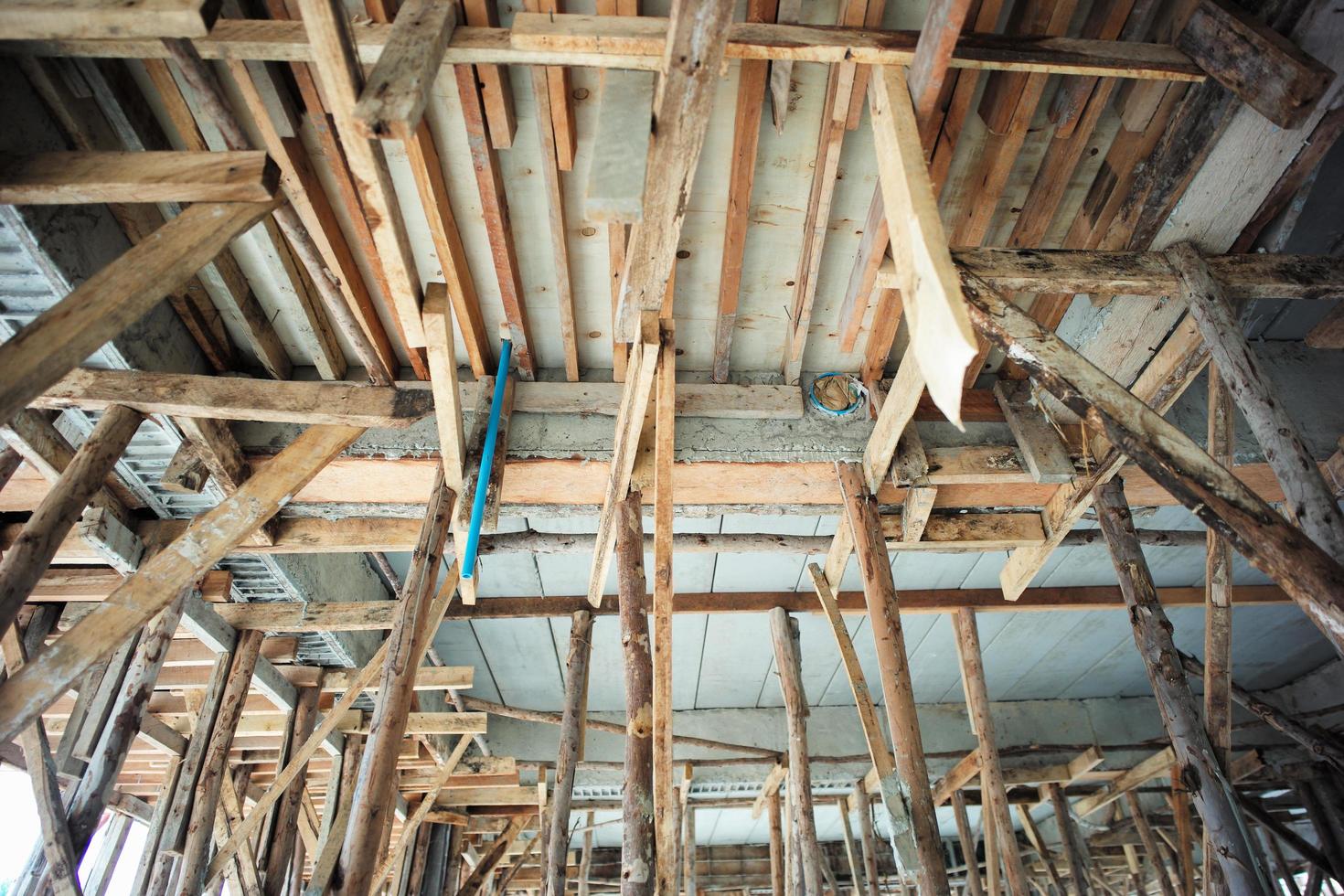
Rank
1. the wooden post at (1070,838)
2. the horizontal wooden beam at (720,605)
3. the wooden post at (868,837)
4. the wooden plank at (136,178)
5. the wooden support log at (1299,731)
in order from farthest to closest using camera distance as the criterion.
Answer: the wooden post at (1070,838) < the wooden post at (868,837) < the horizontal wooden beam at (720,605) < the wooden support log at (1299,731) < the wooden plank at (136,178)

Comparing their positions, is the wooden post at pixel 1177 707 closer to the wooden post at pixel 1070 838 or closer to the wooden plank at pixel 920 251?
the wooden plank at pixel 920 251

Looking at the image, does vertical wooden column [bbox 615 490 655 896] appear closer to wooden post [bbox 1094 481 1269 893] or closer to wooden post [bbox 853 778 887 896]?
wooden post [bbox 1094 481 1269 893]

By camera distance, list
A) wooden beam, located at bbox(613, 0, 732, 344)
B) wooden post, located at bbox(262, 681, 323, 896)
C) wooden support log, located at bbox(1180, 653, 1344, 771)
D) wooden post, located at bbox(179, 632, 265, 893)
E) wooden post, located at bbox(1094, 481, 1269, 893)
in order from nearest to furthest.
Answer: wooden beam, located at bbox(613, 0, 732, 344) < wooden post, located at bbox(1094, 481, 1269, 893) < wooden post, located at bbox(179, 632, 265, 893) < wooden support log, located at bbox(1180, 653, 1344, 771) < wooden post, located at bbox(262, 681, 323, 896)

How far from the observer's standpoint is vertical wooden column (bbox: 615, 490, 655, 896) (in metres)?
3.87

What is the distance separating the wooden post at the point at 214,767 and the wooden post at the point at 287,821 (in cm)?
104

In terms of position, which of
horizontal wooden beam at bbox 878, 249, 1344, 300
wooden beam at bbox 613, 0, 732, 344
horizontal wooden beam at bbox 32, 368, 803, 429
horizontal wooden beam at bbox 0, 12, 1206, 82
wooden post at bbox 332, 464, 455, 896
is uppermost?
horizontal wooden beam at bbox 0, 12, 1206, 82

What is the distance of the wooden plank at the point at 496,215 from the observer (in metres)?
3.60

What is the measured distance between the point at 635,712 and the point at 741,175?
105 inches

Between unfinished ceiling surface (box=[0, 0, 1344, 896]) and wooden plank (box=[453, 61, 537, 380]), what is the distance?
2 cm

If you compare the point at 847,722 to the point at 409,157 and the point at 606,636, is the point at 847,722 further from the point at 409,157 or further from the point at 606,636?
the point at 409,157

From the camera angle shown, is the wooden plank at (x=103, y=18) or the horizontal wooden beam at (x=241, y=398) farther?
the horizontal wooden beam at (x=241, y=398)

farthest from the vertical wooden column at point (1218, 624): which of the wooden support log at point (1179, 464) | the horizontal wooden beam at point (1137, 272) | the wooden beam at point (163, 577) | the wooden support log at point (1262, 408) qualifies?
the wooden beam at point (163, 577)

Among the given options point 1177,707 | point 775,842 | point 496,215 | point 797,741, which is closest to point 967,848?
point 775,842

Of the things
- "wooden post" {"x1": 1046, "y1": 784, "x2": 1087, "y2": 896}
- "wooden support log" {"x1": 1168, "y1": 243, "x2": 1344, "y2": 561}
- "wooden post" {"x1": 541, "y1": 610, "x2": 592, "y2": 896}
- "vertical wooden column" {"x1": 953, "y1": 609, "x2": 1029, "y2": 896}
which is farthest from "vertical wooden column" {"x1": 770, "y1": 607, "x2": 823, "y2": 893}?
"wooden post" {"x1": 1046, "y1": 784, "x2": 1087, "y2": 896}
